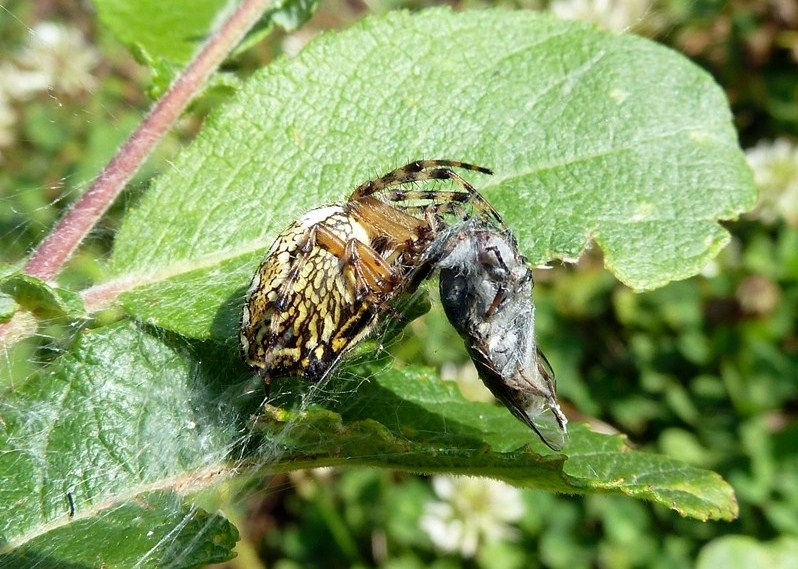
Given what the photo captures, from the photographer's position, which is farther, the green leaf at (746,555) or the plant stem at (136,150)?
the green leaf at (746,555)

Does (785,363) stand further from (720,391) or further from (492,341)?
(492,341)

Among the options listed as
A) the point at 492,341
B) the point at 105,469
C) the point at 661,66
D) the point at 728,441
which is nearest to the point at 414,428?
the point at 492,341

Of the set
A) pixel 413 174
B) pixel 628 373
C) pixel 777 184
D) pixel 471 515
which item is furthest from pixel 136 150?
pixel 777 184

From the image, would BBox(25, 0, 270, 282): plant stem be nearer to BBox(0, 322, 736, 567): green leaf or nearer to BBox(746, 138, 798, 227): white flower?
BBox(0, 322, 736, 567): green leaf

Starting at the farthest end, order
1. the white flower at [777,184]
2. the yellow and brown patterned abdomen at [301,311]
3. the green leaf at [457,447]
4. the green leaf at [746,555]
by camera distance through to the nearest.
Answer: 1. the white flower at [777,184]
2. the green leaf at [746,555]
3. the yellow and brown patterned abdomen at [301,311]
4. the green leaf at [457,447]

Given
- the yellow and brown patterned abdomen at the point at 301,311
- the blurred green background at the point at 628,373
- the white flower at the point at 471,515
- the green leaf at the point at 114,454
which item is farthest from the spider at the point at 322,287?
the white flower at the point at 471,515

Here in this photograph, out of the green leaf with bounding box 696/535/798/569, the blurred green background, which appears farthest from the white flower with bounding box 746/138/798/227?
the green leaf with bounding box 696/535/798/569

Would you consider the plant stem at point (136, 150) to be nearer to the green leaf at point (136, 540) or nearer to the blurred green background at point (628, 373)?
the green leaf at point (136, 540)

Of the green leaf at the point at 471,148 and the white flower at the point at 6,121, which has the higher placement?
the green leaf at the point at 471,148
